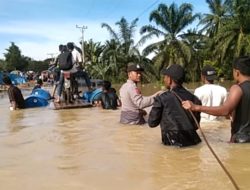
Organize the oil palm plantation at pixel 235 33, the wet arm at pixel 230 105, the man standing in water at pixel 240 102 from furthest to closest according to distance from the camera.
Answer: the oil palm plantation at pixel 235 33 < the man standing in water at pixel 240 102 < the wet arm at pixel 230 105

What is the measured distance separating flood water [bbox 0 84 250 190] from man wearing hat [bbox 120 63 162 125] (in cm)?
24

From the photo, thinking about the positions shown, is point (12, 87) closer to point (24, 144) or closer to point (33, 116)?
point (33, 116)

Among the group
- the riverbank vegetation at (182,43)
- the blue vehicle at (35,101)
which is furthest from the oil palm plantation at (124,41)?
the blue vehicle at (35,101)

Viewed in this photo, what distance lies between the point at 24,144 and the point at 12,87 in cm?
651

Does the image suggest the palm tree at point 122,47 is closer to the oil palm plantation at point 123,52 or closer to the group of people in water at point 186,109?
the oil palm plantation at point 123,52

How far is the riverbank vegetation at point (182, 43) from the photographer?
4422 centimetres

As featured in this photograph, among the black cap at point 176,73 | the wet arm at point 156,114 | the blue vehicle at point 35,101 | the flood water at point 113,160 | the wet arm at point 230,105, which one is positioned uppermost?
the black cap at point 176,73

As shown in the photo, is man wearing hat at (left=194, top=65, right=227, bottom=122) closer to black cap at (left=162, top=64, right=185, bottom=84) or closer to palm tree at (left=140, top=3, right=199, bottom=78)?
black cap at (left=162, top=64, right=185, bottom=84)

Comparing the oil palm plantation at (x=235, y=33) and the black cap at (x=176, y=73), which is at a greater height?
the oil palm plantation at (x=235, y=33)

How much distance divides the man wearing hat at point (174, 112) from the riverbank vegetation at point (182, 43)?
36.9 m

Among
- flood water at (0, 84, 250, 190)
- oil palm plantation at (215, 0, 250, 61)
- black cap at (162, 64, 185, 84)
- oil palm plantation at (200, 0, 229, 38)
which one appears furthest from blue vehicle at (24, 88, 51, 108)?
oil palm plantation at (200, 0, 229, 38)

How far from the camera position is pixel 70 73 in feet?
43.9

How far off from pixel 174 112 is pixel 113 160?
98 centimetres

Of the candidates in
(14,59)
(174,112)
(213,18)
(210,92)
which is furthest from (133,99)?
(14,59)
